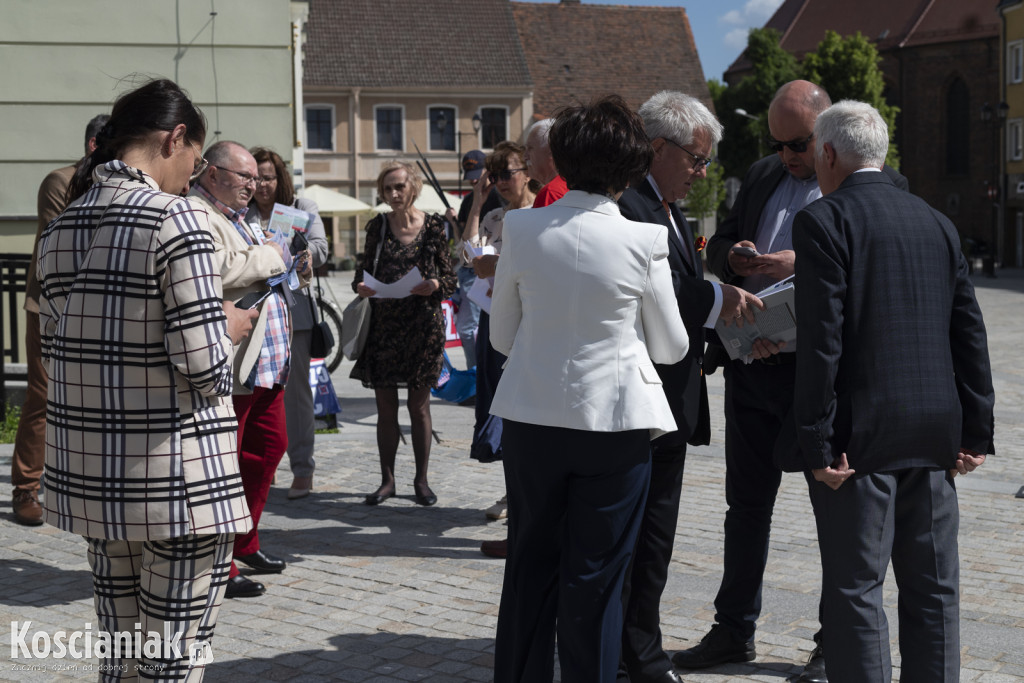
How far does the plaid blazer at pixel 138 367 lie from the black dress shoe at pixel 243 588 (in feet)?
7.82

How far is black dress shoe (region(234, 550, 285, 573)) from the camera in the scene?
19.1 feet

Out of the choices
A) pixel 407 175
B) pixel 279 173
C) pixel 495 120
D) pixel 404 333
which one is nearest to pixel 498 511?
pixel 404 333

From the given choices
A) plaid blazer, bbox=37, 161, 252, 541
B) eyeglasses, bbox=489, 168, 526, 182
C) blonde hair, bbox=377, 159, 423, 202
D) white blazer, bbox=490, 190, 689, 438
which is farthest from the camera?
blonde hair, bbox=377, 159, 423, 202

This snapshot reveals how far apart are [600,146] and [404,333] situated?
13.3ft

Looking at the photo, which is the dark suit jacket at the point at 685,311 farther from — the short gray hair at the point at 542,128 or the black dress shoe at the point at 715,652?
the short gray hair at the point at 542,128

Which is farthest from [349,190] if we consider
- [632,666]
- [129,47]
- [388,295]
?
[632,666]

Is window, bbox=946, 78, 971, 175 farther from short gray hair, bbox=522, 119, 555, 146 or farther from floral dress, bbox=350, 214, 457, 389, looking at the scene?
short gray hair, bbox=522, 119, 555, 146

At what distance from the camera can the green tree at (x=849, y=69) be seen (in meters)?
52.4

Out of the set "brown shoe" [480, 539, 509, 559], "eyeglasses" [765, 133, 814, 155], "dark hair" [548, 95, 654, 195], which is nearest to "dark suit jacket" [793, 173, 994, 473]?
"dark hair" [548, 95, 654, 195]

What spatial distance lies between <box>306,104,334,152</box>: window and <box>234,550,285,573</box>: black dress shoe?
48053mm

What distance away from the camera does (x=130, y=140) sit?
3273 millimetres

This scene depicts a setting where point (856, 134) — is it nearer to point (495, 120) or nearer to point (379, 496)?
point (379, 496)

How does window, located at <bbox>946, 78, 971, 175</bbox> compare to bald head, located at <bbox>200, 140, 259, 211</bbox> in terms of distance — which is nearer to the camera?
bald head, located at <bbox>200, 140, 259, 211</bbox>

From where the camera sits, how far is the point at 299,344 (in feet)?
25.0
